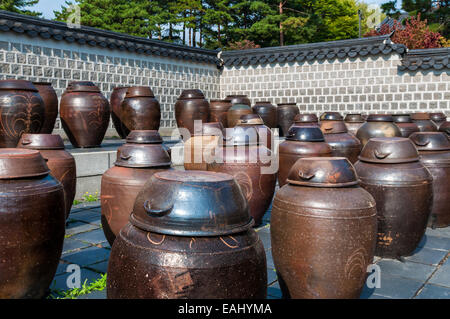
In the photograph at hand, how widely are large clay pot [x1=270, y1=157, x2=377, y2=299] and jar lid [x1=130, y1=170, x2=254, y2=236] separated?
817 millimetres

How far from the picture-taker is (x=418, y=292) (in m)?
3.32

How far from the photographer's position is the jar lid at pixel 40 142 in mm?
4375

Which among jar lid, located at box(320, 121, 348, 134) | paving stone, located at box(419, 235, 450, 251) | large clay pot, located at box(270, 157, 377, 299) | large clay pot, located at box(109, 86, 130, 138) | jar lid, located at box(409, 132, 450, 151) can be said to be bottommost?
paving stone, located at box(419, 235, 450, 251)

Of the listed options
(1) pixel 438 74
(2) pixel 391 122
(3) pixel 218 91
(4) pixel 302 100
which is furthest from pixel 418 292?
(3) pixel 218 91

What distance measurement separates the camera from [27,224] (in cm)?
273

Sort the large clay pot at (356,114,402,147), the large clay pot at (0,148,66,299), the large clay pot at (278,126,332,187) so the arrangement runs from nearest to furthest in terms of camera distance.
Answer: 1. the large clay pot at (0,148,66,299)
2. the large clay pot at (278,126,332,187)
3. the large clay pot at (356,114,402,147)

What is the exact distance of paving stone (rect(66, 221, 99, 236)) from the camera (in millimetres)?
4787

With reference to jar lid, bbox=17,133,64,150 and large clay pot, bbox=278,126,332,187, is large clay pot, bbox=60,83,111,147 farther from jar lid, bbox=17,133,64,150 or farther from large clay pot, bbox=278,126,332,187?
large clay pot, bbox=278,126,332,187

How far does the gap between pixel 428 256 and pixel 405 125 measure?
12.8ft

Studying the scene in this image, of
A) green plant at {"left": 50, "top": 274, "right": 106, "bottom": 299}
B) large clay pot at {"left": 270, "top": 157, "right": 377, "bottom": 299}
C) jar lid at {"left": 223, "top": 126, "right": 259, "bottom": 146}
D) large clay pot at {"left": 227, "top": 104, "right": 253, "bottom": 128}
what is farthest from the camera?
large clay pot at {"left": 227, "top": 104, "right": 253, "bottom": 128}

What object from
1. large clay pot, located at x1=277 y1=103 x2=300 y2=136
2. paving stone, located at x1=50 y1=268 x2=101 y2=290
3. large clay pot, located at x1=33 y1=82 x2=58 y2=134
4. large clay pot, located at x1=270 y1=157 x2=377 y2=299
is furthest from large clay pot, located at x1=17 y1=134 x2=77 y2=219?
large clay pot, located at x1=277 y1=103 x2=300 y2=136

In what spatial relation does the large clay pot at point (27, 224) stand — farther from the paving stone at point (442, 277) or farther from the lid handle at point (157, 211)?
the paving stone at point (442, 277)

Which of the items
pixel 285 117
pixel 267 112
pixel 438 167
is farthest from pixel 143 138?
pixel 285 117

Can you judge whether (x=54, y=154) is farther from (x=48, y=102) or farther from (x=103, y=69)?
(x=103, y=69)
